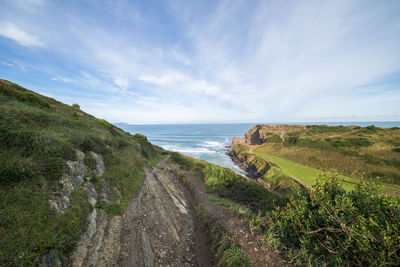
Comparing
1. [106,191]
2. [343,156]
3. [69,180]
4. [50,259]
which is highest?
[69,180]

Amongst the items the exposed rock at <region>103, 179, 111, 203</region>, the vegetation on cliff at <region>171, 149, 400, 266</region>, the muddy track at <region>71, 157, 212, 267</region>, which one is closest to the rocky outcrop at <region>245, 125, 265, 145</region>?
the vegetation on cliff at <region>171, 149, 400, 266</region>

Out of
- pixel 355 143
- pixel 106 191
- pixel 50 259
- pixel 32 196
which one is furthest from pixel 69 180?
pixel 355 143

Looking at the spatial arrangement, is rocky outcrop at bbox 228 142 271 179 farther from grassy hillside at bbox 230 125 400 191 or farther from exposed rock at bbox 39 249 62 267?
exposed rock at bbox 39 249 62 267

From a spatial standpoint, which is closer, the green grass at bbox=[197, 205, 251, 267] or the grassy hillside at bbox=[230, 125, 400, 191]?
the green grass at bbox=[197, 205, 251, 267]

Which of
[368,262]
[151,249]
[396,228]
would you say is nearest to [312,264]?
[368,262]

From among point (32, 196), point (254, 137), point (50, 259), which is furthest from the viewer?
point (254, 137)

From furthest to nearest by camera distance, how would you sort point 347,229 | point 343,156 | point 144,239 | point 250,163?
point 250,163
point 343,156
point 144,239
point 347,229

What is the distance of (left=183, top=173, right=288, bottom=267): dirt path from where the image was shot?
3.97 meters

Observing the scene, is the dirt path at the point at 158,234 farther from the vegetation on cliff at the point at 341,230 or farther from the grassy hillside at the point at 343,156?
the grassy hillside at the point at 343,156

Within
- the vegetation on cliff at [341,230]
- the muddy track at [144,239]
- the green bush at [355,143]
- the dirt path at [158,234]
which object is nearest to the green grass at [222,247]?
the muddy track at [144,239]

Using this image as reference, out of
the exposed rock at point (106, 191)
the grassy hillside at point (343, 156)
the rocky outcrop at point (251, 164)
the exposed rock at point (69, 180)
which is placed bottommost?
the rocky outcrop at point (251, 164)

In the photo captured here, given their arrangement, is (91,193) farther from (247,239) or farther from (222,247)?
(247,239)

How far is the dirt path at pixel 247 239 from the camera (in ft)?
13.0

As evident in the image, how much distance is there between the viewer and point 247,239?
4.84 metres
